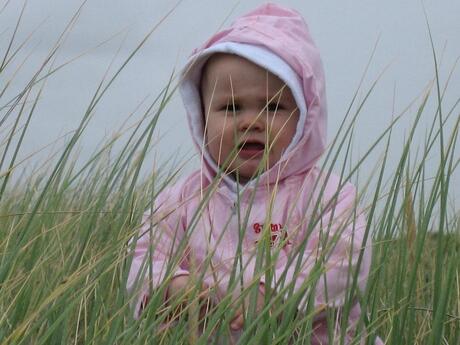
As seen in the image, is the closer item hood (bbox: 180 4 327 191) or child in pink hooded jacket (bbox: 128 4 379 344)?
child in pink hooded jacket (bbox: 128 4 379 344)

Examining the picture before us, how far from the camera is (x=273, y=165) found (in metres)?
1.65

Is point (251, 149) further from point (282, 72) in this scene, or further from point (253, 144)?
point (282, 72)

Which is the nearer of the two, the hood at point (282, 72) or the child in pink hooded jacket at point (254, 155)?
the child in pink hooded jacket at point (254, 155)

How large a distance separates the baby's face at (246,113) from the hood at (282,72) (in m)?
0.02

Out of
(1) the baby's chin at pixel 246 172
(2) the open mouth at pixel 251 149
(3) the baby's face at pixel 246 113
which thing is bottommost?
(1) the baby's chin at pixel 246 172

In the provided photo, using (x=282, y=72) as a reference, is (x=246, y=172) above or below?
below

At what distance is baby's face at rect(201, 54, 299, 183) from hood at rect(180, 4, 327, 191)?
0.06 feet

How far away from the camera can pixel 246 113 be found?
1.57 m

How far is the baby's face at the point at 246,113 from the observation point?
5.13 ft

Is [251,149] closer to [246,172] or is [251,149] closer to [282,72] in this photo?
[246,172]

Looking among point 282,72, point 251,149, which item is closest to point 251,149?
point 251,149

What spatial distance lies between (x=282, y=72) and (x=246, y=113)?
0.13 m

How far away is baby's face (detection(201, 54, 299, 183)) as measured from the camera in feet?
5.13

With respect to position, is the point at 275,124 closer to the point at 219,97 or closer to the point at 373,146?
the point at 219,97
